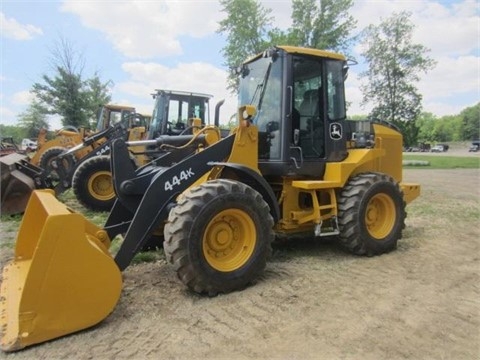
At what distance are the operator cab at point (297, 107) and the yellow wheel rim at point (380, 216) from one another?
743 mm

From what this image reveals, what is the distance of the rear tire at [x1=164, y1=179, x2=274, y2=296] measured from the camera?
351 centimetres

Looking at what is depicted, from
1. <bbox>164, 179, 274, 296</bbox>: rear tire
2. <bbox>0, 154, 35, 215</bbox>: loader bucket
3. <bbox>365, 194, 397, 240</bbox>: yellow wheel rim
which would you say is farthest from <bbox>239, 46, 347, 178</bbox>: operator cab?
<bbox>0, 154, 35, 215</bbox>: loader bucket

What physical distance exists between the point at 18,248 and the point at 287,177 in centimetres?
302

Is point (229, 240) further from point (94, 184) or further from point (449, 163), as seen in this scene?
point (449, 163)

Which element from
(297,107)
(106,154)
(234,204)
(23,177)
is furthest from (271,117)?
(23,177)

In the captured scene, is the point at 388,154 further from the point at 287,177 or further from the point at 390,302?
the point at 390,302

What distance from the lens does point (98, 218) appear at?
7.63 meters

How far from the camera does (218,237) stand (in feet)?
12.6

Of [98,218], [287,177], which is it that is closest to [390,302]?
[287,177]

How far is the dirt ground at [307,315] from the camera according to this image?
2801 millimetres

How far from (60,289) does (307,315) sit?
1932 millimetres

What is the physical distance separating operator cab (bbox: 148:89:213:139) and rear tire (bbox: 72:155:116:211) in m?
2.41

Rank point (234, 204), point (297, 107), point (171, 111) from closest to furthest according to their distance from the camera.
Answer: point (234, 204) → point (297, 107) → point (171, 111)

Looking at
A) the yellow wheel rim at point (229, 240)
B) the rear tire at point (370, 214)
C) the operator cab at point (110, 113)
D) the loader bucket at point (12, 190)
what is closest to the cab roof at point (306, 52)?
the rear tire at point (370, 214)
